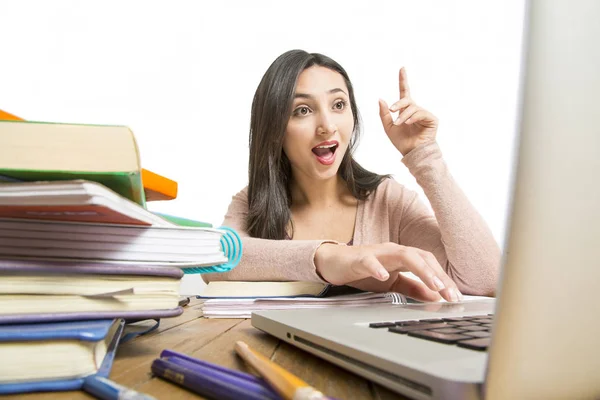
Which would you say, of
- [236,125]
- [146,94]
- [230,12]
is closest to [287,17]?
[230,12]

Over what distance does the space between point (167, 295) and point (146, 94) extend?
194 centimetres

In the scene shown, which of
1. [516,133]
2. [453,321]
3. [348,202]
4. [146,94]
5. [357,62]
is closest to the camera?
[516,133]

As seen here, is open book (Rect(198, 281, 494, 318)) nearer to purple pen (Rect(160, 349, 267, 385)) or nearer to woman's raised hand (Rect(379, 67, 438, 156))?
purple pen (Rect(160, 349, 267, 385))

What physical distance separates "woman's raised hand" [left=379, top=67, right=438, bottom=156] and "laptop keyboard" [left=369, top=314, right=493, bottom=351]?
84cm

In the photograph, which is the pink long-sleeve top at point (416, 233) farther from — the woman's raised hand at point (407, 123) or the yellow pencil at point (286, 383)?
the yellow pencil at point (286, 383)

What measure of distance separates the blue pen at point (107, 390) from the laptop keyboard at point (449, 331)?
217 millimetres

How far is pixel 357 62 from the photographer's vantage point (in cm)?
239

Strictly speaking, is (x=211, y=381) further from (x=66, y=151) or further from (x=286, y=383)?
(x=66, y=151)

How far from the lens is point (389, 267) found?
2.69ft

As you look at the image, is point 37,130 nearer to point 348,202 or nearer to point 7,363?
point 7,363

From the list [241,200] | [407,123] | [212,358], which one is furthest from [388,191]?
[212,358]

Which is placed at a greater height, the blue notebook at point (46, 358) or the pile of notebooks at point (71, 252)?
the pile of notebooks at point (71, 252)

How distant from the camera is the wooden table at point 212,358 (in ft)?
1.18

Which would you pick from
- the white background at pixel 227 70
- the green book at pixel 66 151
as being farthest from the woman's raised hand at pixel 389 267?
the white background at pixel 227 70
